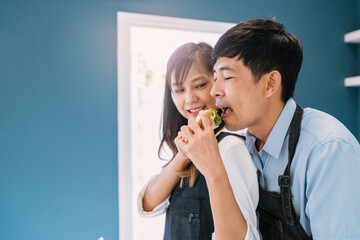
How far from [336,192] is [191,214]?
55 centimetres

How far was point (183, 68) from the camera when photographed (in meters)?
1.30

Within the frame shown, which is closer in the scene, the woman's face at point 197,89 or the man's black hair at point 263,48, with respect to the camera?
the man's black hair at point 263,48

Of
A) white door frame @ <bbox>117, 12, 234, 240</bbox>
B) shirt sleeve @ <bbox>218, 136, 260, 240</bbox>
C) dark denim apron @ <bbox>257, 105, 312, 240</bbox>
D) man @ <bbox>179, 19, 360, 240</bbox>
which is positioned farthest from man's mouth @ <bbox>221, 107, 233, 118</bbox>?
white door frame @ <bbox>117, 12, 234, 240</bbox>

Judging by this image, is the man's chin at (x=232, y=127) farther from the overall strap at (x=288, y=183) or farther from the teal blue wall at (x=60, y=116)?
the teal blue wall at (x=60, y=116)

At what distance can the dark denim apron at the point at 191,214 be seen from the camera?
1.12 metres

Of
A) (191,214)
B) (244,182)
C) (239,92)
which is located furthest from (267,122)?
(191,214)

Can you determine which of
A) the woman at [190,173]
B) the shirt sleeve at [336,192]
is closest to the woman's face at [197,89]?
the woman at [190,173]

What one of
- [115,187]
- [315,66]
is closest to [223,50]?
[115,187]

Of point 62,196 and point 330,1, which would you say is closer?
point 62,196

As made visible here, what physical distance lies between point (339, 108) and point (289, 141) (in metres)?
2.20

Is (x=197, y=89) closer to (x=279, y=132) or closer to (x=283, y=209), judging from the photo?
(x=279, y=132)

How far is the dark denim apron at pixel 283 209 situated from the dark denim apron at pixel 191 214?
0.22 m

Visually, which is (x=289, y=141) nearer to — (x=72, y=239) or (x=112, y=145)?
(x=112, y=145)

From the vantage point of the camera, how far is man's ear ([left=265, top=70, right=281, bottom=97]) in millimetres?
1105
